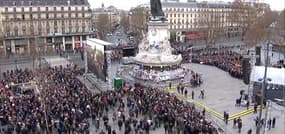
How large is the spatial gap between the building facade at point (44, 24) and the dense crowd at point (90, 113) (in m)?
39.5

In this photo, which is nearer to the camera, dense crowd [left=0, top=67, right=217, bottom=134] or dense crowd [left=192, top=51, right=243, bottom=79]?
dense crowd [left=0, top=67, right=217, bottom=134]

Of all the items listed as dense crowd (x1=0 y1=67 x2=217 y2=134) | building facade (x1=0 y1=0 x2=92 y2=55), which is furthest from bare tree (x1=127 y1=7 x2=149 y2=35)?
dense crowd (x1=0 y1=67 x2=217 y2=134)

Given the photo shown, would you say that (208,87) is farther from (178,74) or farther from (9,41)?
(9,41)

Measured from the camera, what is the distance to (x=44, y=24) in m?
71.6

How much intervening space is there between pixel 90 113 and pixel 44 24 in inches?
1999

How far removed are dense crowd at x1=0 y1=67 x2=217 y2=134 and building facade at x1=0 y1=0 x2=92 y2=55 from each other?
39497mm

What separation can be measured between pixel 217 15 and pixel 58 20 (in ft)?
147

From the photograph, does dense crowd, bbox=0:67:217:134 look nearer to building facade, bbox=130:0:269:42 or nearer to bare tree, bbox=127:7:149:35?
bare tree, bbox=127:7:149:35

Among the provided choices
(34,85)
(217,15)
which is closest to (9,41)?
(34,85)

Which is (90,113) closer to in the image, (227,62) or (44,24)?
(227,62)

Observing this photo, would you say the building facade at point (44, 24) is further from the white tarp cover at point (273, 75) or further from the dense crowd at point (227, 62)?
the white tarp cover at point (273, 75)

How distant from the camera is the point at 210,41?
253 ft

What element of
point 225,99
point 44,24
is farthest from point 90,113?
point 44,24

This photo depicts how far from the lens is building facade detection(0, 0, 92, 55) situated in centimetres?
6825
